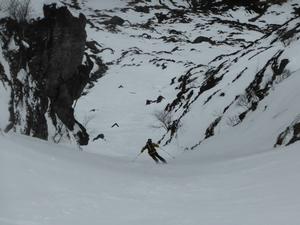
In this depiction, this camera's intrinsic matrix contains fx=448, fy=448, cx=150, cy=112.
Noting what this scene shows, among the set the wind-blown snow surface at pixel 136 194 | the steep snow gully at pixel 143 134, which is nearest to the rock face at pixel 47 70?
the steep snow gully at pixel 143 134

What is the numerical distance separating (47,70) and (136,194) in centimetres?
2298

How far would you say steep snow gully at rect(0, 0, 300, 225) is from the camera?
6781 mm

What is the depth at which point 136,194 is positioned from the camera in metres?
8.55

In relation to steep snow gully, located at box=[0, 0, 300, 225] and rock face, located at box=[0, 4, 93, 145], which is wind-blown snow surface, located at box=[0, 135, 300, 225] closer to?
steep snow gully, located at box=[0, 0, 300, 225]

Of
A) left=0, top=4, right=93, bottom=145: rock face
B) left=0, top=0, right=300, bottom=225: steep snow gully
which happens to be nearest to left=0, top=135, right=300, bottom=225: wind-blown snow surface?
left=0, top=0, right=300, bottom=225: steep snow gully

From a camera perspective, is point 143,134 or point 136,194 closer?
point 136,194

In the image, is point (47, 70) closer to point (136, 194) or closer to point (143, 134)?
point (143, 134)

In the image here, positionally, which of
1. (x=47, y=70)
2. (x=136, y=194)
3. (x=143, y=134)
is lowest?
(x=143, y=134)

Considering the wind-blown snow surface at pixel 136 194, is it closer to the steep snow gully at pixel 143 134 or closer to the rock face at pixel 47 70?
the steep snow gully at pixel 143 134

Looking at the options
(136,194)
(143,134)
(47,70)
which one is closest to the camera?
(136,194)

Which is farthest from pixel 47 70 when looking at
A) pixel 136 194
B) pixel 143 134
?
pixel 136 194

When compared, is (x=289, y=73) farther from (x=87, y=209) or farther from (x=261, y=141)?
(x=87, y=209)

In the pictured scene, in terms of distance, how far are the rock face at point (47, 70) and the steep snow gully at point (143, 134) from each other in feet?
0.35

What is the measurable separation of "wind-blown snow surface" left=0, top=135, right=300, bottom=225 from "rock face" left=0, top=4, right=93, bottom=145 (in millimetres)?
13102
